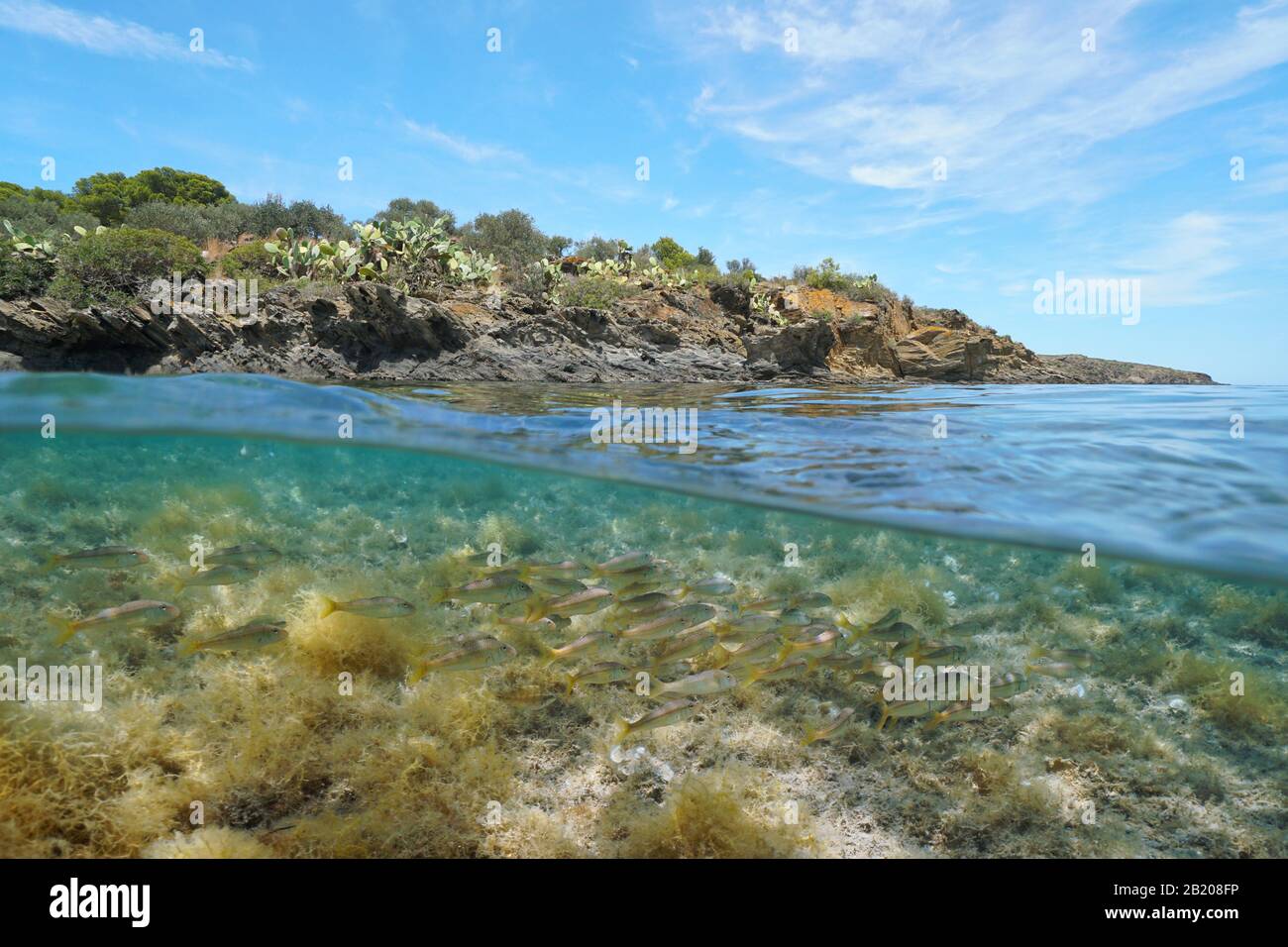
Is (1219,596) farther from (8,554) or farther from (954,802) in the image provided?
(8,554)

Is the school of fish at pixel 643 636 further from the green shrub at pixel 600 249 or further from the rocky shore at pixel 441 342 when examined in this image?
the green shrub at pixel 600 249

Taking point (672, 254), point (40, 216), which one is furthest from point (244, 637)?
point (672, 254)

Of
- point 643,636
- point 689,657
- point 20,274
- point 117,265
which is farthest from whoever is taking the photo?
point 117,265

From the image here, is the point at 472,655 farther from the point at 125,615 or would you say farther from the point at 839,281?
the point at 839,281

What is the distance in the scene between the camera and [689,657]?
669 centimetres

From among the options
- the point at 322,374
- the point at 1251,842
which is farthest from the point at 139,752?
the point at 322,374

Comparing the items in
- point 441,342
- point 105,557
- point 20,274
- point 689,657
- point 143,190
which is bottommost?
point 689,657

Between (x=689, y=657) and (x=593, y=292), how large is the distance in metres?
18.9

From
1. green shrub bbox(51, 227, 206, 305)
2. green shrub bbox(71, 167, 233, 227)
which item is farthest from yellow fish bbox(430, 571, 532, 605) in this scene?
green shrub bbox(71, 167, 233, 227)

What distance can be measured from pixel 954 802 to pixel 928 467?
12.8 feet

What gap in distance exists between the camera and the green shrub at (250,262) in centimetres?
2238

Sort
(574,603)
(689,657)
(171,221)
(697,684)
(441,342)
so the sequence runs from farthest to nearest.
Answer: (171,221) → (441,342) → (689,657) → (574,603) → (697,684)

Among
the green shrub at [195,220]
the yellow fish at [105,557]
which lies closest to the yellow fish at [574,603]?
the yellow fish at [105,557]

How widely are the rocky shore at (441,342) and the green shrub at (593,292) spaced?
57 centimetres
